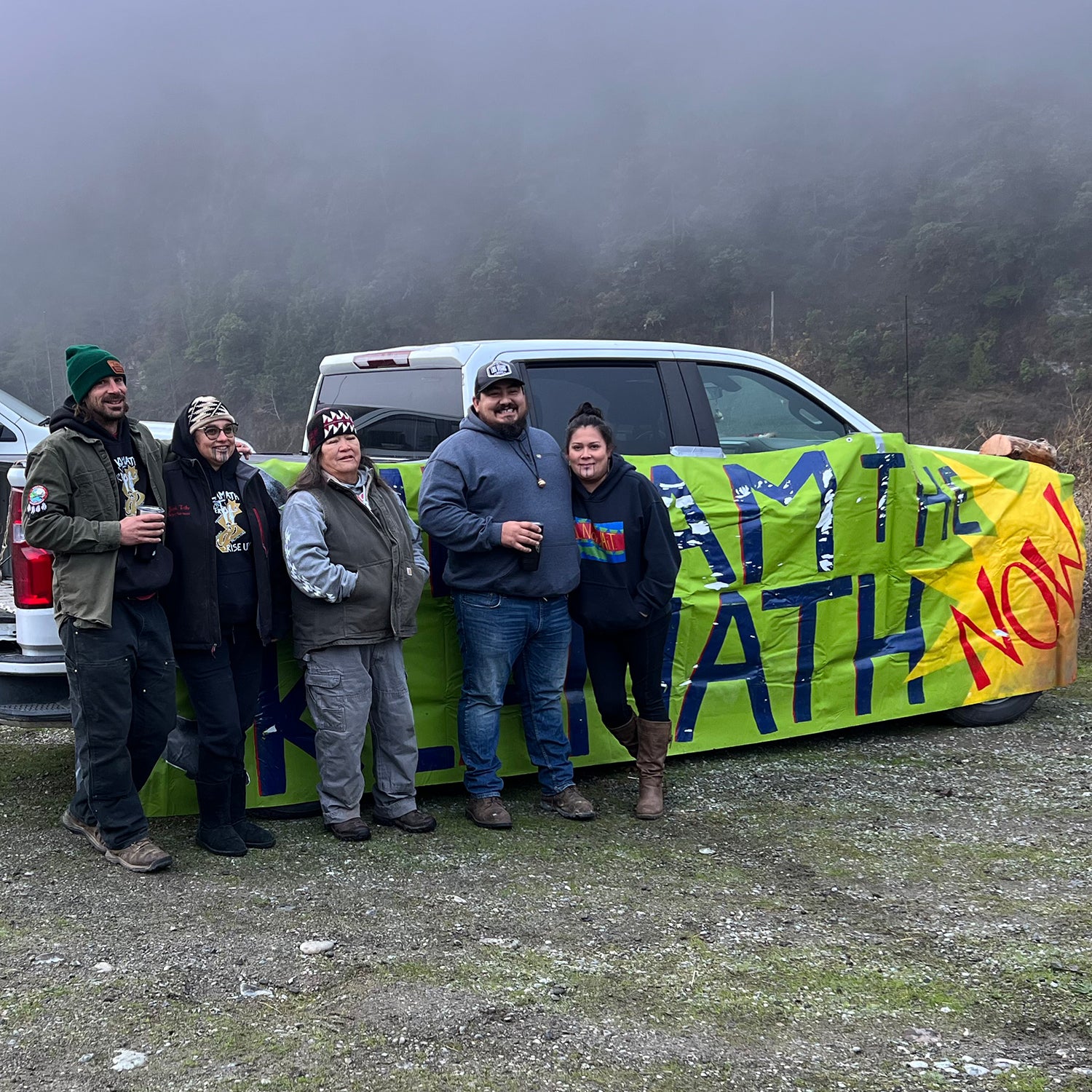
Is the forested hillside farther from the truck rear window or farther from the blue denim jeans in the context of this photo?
the blue denim jeans

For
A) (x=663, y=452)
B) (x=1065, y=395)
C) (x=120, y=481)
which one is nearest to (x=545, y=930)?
(x=120, y=481)

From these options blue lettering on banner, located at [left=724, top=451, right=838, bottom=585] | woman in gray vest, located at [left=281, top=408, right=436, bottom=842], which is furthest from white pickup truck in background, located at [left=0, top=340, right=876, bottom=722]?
woman in gray vest, located at [left=281, top=408, right=436, bottom=842]

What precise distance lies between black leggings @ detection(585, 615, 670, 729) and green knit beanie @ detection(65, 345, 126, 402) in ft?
7.05

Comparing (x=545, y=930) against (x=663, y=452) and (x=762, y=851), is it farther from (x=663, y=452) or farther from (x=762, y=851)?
(x=663, y=452)

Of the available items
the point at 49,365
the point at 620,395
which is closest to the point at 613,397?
the point at 620,395

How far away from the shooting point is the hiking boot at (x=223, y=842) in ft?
14.8

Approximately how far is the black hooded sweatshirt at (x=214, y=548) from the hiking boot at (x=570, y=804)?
1413mm

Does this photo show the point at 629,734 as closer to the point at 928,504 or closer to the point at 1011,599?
the point at 928,504

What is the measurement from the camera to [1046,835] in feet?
15.6

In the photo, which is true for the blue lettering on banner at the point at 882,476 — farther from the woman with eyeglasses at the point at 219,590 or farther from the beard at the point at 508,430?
the woman with eyeglasses at the point at 219,590

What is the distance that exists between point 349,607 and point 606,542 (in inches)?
43.1

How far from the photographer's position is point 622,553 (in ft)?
16.1

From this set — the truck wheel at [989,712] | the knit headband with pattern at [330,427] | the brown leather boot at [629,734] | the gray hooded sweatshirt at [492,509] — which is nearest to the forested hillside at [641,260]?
the truck wheel at [989,712]

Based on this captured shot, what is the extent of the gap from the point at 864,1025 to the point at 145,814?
9.53ft
